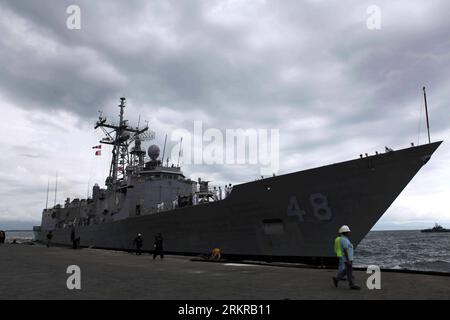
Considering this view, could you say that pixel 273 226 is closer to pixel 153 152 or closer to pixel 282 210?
pixel 282 210

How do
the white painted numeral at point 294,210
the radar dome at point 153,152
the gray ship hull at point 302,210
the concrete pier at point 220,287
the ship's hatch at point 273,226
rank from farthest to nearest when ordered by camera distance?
1. the radar dome at point 153,152
2. the ship's hatch at point 273,226
3. the white painted numeral at point 294,210
4. the gray ship hull at point 302,210
5. the concrete pier at point 220,287

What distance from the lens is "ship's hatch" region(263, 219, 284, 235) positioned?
1373 cm

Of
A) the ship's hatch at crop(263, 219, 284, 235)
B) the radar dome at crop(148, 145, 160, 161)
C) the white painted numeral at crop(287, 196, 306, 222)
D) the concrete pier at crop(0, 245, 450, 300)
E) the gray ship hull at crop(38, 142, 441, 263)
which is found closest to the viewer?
the concrete pier at crop(0, 245, 450, 300)

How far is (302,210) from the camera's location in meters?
13.1

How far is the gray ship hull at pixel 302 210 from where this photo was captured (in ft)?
37.9

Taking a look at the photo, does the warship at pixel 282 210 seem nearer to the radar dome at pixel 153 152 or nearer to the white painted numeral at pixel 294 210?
the white painted numeral at pixel 294 210

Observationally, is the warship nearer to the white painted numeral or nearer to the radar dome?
the white painted numeral

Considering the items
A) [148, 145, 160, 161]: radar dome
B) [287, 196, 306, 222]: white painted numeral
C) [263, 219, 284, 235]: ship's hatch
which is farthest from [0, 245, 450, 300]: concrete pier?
[148, 145, 160, 161]: radar dome

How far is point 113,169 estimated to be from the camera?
103ft

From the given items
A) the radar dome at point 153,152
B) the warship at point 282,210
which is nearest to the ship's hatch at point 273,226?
the warship at point 282,210

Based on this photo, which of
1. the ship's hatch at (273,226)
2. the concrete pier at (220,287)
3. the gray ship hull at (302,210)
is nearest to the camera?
the concrete pier at (220,287)

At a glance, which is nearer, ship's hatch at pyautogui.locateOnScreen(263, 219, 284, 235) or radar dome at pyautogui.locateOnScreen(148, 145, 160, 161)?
ship's hatch at pyautogui.locateOnScreen(263, 219, 284, 235)
